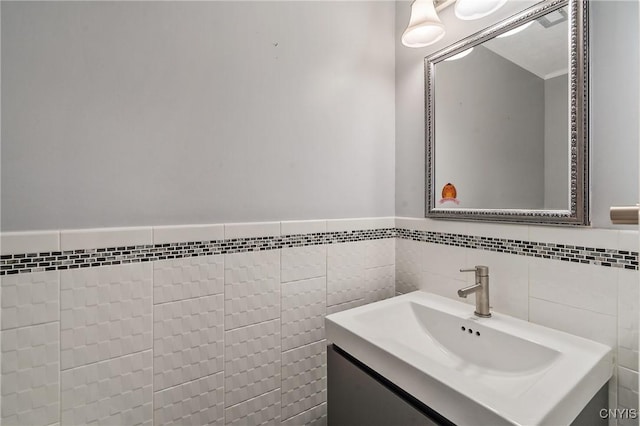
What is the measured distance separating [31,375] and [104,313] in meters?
0.21

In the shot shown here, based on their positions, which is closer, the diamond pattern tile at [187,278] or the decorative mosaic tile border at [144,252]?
the decorative mosaic tile border at [144,252]

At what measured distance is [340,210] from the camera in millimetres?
1384

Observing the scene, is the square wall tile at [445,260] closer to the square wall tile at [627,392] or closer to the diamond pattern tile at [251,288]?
the square wall tile at [627,392]

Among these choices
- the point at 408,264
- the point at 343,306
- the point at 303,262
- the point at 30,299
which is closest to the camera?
the point at 30,299

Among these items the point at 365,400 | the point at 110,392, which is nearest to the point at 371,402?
the point at 365,400

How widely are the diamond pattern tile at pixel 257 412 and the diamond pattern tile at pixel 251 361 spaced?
0.07 ft

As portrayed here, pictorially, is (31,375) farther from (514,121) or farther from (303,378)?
(514,121)

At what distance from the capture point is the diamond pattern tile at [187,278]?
99 cm

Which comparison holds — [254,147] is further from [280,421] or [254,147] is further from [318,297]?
[280,421]

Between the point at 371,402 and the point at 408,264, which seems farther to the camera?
the point at 408,264

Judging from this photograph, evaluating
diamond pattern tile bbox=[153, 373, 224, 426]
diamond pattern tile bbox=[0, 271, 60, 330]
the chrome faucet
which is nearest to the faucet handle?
the chrome faucet

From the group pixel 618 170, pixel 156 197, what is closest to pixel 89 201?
pixel 156 197

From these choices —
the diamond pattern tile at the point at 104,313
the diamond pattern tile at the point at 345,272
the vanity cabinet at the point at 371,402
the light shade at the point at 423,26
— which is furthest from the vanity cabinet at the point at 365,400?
the light shade at the point at 423,26

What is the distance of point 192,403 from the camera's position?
3.42 ft
